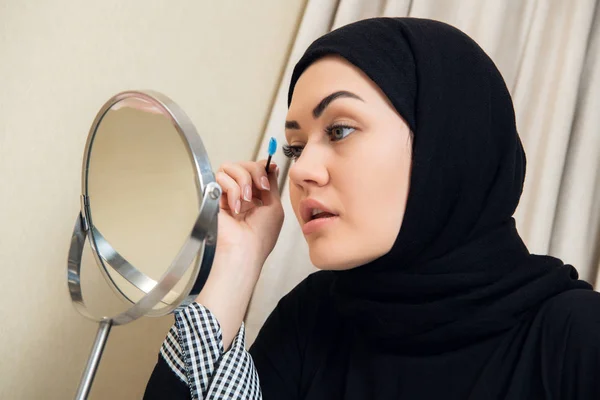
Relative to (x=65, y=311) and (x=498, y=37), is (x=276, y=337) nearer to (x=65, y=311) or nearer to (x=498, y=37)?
(x=65, y=311)

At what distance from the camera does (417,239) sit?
673 mm

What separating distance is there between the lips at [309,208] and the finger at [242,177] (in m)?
0.11

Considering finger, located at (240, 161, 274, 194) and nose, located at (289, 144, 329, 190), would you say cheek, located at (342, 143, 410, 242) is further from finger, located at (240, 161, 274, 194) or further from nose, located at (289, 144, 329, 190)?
finger, located at (240, 161, 274, 194)

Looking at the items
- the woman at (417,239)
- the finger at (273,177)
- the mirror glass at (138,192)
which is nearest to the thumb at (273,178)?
the finger at (273,177)

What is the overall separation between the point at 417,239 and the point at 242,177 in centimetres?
29

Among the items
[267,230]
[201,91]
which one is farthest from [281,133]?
[267,230]

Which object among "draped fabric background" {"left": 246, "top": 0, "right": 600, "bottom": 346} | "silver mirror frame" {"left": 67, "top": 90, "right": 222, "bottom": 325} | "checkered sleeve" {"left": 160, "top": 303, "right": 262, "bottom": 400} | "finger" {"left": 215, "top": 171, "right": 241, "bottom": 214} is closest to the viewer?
"silver mirror frame" {"left": 67, "top": 90, "right": 222, "bottom": 325}

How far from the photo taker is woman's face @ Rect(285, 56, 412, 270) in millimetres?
652

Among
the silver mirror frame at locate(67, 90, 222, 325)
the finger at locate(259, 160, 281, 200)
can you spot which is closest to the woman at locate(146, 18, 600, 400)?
the finger at locate(259, 160, 281, 200)

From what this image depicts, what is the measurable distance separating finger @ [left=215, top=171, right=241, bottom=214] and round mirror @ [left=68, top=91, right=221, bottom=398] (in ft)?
0.74

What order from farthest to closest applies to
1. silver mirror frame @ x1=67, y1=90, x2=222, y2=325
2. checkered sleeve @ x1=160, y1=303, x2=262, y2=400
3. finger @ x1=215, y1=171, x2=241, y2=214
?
finger @ x1=215, y1=171, x2=241, y2=214, checkered sleeve @ x1=160, y1=303, x2=262, y2=400, silver mirror frame @ x1=67, y1=90, x2=222, y2=325

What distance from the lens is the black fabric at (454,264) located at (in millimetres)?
658

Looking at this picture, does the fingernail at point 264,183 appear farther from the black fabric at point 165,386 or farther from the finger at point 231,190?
the black fabric at point 165,386

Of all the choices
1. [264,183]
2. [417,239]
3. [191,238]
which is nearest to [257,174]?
[264,183]
